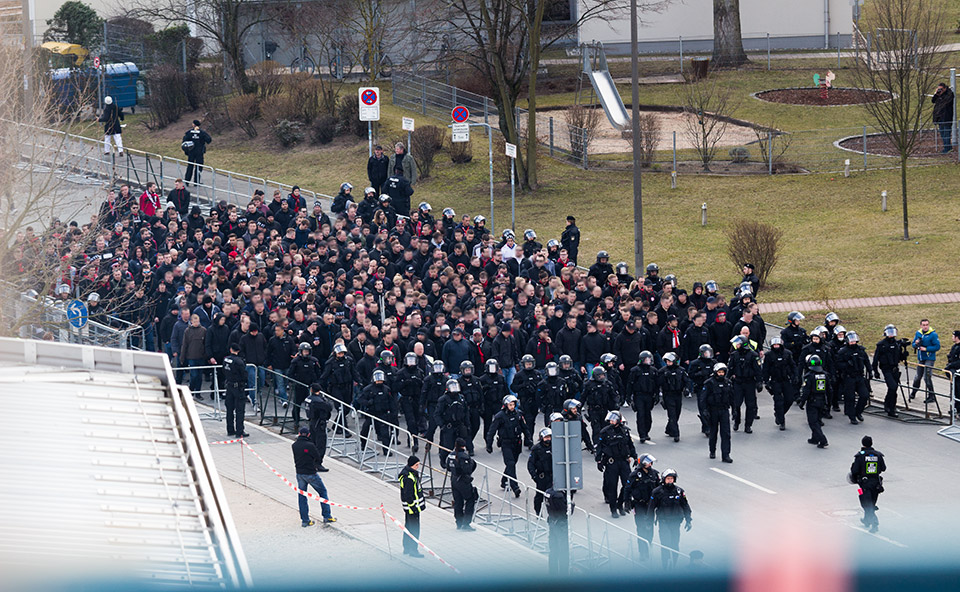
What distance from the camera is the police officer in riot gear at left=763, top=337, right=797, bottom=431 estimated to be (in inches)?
796

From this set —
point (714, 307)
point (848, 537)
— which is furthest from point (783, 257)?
Answer: point (848, 537)

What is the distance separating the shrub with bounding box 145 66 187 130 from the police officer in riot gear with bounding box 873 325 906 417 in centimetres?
2840

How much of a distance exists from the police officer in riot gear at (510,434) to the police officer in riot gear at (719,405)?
9.20 feet

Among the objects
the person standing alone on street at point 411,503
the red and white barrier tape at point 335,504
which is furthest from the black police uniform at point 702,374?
the person standing alone on street at point 411,503

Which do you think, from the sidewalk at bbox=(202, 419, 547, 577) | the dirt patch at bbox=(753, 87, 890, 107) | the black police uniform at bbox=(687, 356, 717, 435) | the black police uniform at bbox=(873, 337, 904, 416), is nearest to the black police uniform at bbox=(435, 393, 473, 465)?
the sidewalk at bbox=(202, 419, 547, 577)

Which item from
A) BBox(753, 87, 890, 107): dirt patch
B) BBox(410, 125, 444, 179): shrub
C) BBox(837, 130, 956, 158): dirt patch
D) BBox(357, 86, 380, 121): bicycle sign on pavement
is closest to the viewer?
BBox(357, 86, 380, 121): bicycle sign on pavement

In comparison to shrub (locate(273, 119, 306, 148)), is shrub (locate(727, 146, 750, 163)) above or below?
below

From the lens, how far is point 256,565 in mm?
14492

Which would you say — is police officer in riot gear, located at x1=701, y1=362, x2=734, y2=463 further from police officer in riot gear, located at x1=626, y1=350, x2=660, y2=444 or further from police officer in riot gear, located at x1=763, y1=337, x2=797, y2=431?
police officer in riot gear, located at x1=763, y1=337, x2=797, y2=431

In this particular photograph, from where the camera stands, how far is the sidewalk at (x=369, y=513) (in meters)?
15.4

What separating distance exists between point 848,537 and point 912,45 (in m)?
18.3

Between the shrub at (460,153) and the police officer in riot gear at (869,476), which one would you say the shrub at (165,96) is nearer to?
the shrub at (460,153)

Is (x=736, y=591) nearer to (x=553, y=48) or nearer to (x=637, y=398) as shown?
(x=637, y=398)

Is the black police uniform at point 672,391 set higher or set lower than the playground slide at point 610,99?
lower
